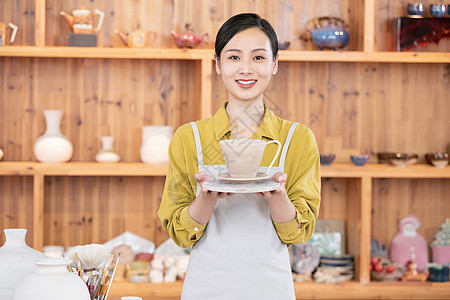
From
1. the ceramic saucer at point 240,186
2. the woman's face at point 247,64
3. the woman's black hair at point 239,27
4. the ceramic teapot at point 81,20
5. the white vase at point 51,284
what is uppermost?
the ceramic teapot at point 81,20

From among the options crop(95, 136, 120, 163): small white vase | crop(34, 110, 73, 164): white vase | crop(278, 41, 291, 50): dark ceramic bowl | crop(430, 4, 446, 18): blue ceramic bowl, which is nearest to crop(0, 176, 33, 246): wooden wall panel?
crop(34, 110, 73, 164): white vase

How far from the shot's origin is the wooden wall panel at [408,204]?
385 cm

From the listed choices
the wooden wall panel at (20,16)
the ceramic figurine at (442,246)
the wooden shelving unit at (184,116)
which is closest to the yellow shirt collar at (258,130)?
the wooden shelving unit at (184,116)

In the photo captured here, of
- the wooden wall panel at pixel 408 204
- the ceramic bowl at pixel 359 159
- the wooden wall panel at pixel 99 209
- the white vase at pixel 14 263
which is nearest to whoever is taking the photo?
the white vase at pixel 14 263

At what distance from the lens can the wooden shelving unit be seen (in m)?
3.48

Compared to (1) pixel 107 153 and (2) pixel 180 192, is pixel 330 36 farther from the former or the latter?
(2) pixel 180 192

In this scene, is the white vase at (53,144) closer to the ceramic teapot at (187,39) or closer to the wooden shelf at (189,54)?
the wooden shelf at (189,54)

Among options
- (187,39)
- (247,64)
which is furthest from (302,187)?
(187,39)

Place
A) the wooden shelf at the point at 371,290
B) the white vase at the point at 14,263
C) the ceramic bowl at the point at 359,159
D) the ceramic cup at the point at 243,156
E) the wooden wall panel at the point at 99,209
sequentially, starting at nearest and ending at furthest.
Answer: the white vase at the point at 14,263 < the ceramic cup at the point at 243,156 < the wooden shelf at the point at 371,290 < the ceramic bowl at the point at 359,159 < the wooden wall panel at the point at 99,209

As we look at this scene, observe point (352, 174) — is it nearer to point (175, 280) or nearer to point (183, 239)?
point (175, 280)

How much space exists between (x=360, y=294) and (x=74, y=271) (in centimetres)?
243

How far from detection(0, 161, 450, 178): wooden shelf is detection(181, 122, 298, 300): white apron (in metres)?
1.68

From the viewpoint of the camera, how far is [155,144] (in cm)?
350

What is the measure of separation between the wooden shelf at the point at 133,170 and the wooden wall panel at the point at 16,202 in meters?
0.19
